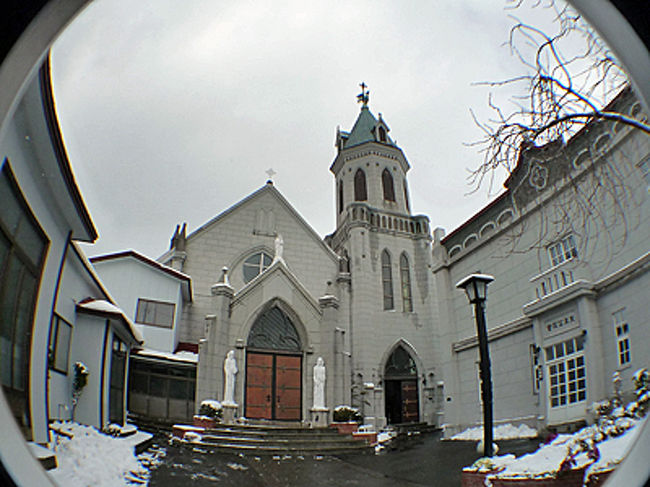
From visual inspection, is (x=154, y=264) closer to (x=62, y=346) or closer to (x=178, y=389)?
(x=178, y=389)

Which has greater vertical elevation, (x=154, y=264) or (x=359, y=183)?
(x=359, y=183)

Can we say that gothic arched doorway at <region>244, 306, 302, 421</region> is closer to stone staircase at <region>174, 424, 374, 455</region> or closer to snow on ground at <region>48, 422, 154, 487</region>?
stone staircase at <region>174, 424, 374, 455</region>

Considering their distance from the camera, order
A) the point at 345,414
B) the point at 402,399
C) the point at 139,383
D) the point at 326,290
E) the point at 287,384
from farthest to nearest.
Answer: the point at 287,384 → the point at 326,290 → the point at 345,414 → the point at 402,399 → the point at 139,383

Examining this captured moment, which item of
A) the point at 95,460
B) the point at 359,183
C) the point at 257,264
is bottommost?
the point at 95,460

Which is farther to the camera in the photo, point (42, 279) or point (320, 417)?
point (320, 417)

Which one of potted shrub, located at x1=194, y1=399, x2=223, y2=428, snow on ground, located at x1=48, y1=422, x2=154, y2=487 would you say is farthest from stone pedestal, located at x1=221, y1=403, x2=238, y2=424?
snow on ground, located at x1=48, y1=422, x2=154, y2=487

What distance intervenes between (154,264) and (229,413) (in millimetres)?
1510

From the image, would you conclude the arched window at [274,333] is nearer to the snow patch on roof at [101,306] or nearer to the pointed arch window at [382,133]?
the snow patch on roof at [101,306]

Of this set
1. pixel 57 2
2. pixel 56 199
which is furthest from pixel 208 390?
pixel 57 2

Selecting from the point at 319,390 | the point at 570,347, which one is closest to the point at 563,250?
the point at 570,347

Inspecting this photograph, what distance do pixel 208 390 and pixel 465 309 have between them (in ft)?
7.58

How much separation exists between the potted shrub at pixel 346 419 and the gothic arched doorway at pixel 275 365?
450mm

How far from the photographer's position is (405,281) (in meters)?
4.81

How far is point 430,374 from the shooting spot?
3836 mm
